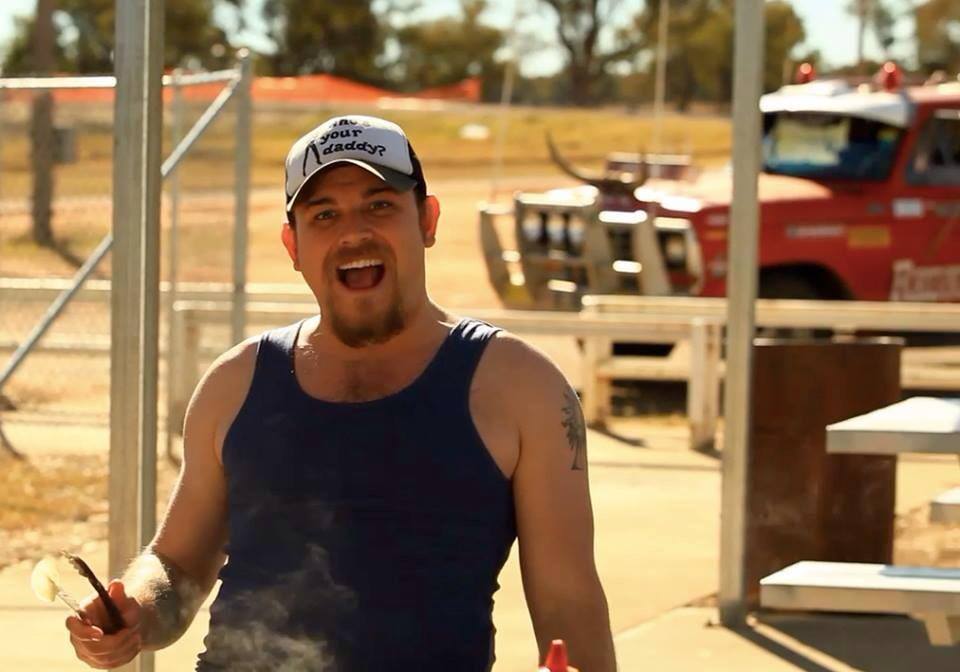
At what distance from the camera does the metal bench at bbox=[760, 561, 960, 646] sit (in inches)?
158

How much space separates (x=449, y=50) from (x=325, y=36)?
696cm

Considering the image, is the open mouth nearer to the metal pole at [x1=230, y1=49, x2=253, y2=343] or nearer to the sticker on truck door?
the metal pole at [x1=230, y1=49, x2=253, y2=343]

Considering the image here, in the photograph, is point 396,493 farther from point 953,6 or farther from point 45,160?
point 953,6

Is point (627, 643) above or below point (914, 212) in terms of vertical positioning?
below

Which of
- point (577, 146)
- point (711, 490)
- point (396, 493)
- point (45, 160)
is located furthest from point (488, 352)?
point (577, 146)

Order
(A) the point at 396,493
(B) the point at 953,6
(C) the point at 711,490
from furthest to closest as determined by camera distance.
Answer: (B) the point at 953,6 < (C) the point at 711,490 < (A) the point at 396,493

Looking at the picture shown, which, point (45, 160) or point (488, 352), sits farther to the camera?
point (45, 160)

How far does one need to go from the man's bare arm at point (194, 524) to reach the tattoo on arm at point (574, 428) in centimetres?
52

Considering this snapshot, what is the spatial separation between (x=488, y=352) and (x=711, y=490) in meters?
6.32

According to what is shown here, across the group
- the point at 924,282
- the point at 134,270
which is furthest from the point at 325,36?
the point at 134,270

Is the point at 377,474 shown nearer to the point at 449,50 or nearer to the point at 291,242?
the point at 291,242

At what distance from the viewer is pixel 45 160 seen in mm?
12195

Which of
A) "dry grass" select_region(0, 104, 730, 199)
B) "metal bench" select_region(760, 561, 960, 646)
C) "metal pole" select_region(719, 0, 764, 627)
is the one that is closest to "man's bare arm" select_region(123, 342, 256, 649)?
"metal bench" select_region(760, 561, 960, 646)

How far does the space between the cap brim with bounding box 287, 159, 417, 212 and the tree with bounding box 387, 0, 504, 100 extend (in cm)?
6556
